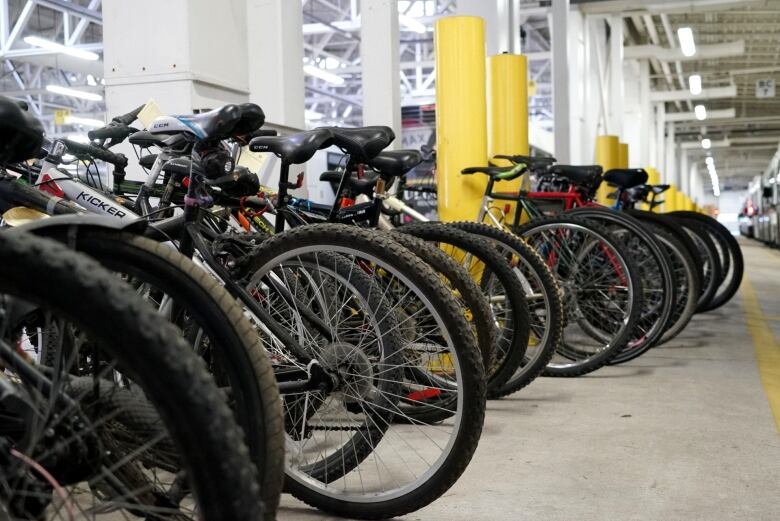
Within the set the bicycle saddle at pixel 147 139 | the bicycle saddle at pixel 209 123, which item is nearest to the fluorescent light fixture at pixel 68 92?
the bicycle saddle at pixel 147 139

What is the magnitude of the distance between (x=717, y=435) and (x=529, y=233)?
156 cm

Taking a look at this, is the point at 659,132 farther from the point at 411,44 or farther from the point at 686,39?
the point at 686,39

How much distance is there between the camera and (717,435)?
11.3ft

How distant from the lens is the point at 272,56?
4879 mm

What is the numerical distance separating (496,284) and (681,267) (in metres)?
2.32

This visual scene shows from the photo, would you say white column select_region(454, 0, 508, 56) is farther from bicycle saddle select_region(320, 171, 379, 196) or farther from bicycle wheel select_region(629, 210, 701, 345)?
bicycle saddle select_region(320, 171, 379, 196)

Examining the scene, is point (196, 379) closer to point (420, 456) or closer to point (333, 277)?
point (333, 277)

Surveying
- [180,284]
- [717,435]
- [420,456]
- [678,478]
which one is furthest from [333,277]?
[717,435]

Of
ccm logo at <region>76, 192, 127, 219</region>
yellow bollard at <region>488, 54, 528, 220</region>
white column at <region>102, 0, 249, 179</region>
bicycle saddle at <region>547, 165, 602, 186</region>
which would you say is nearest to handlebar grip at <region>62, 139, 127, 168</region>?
ccm logo at <region>76, 192, 127, 219</region>

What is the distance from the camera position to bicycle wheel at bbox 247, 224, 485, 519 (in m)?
2.42

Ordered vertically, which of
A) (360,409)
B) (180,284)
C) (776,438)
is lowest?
(776,438)

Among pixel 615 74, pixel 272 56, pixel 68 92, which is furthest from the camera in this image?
pixel 68 92

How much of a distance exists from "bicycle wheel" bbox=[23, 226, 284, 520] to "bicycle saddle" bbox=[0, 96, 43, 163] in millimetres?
152

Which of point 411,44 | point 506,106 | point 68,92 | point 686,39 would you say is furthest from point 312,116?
point 506,106
